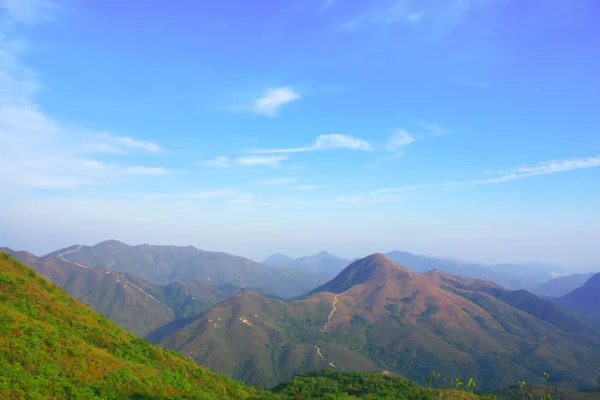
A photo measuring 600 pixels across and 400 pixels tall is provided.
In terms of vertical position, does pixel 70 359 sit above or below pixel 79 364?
above

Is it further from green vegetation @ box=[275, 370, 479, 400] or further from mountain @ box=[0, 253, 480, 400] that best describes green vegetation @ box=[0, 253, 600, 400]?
green vegetation @ box=[275, 370, 479, 400]

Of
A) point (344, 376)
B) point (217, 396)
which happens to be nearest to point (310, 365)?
point (344, 376)

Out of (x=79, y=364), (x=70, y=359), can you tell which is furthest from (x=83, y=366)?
(x=70, y=359)

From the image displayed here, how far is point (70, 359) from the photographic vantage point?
43.8 meters

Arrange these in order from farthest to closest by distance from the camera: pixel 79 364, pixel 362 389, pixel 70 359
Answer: pixel 362 389 → pixel 70 359 → pixel 79 364

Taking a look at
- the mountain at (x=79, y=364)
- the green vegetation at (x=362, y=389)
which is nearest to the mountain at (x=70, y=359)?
the mountain at (x=79, y=364)

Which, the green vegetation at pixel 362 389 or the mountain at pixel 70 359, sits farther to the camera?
the green vegetation at pixel 362 389

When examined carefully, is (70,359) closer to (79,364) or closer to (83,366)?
(79,364)

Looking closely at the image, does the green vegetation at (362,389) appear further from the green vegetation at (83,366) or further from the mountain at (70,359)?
the mountain at (70,359)

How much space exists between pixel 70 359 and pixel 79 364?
52.9 inches

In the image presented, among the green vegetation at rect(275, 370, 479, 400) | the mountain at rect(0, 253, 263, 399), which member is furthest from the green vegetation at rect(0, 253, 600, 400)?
the green vegetation at rect(275, 370, 479, 400)

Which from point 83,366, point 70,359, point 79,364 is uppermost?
point 70,359

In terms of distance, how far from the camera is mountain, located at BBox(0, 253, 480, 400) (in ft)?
124

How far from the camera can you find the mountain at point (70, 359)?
37.5 m
